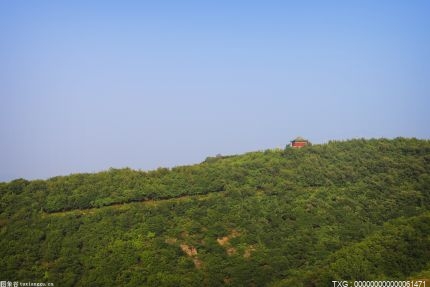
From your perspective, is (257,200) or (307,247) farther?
(257,200)

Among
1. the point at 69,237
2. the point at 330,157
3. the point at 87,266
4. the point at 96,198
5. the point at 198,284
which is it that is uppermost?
the point at 330,157

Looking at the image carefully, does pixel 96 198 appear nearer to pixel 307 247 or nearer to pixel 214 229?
pixel 214 229

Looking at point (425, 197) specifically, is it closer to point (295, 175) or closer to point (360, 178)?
point (360, 178)

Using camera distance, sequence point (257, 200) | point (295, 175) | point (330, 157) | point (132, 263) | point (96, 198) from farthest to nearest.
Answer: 1. point (330, 157)
2. point (295, 175)
3. point (257, 200)
4. point (96, 198)
5. point (132, 263)

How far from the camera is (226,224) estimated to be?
4594 centimetres

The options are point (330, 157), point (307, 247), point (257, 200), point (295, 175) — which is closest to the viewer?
point (307, 247)

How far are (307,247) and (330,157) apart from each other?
21.8 m

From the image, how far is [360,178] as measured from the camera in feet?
188

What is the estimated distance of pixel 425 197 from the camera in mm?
52688

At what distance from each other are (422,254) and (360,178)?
69.2 feet

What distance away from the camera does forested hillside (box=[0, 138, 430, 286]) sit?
3734 cm

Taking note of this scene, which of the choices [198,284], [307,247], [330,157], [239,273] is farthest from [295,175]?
[198,284]

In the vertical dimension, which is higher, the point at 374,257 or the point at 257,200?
the point at 257,200

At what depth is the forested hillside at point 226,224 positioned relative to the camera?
37344 mm
